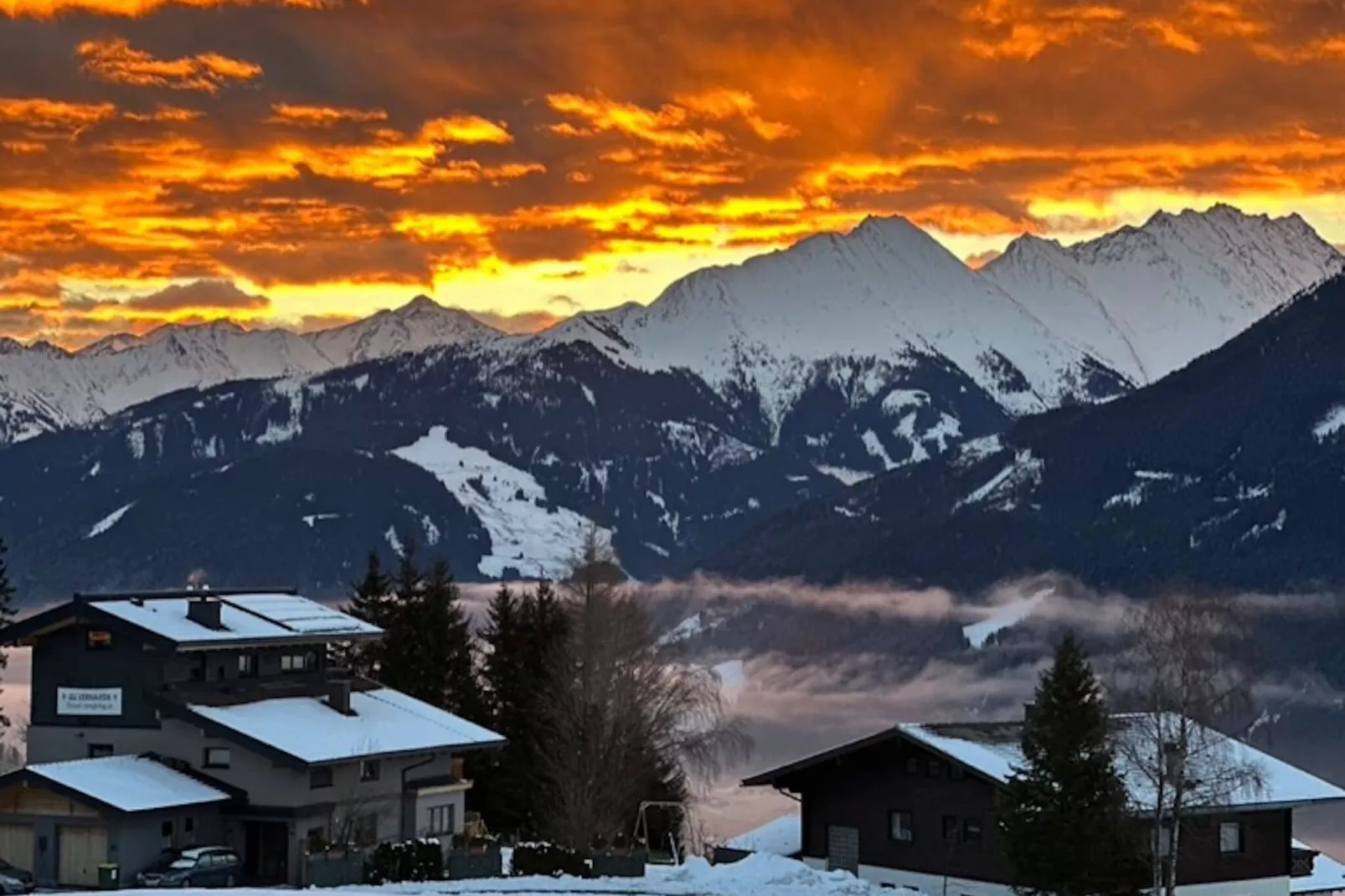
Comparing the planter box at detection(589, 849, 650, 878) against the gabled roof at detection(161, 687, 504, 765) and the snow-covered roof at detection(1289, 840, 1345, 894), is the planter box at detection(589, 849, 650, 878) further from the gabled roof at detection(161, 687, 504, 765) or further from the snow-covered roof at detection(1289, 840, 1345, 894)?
the snow-covered roof at detection(1289, 840, 1345, 894)

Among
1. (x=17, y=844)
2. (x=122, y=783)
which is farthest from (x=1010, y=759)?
(x=17, y=844)

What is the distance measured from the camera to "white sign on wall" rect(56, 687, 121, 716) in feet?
256

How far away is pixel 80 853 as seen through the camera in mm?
69312

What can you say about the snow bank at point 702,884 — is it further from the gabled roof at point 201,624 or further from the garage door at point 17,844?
the gabled roof at point 201,624

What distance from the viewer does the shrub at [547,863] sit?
235ft

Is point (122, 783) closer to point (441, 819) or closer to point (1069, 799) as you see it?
point (441, 819)

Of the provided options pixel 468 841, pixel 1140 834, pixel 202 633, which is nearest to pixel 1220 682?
pixel 1140 834

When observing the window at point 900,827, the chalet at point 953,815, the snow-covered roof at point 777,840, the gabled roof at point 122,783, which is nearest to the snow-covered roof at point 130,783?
the gabled roof at point 122,783

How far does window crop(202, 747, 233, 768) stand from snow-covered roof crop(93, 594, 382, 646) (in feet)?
12.4

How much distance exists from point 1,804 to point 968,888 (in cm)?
3059

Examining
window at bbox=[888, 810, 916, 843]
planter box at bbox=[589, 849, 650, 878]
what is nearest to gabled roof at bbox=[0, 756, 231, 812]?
planter box at bbox=[589, 849, 650, 878]

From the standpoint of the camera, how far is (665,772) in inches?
3671

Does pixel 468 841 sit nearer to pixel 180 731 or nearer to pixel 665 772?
pixel 180 731

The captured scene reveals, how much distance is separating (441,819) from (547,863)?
381 inches
